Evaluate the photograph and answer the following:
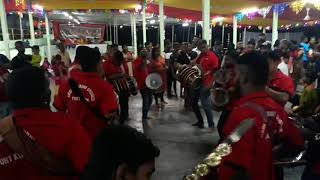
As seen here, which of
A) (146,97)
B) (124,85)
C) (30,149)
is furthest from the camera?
(146,97)

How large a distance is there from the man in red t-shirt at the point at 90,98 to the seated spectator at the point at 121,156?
2338 mm

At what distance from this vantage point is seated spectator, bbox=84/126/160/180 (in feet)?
4.41

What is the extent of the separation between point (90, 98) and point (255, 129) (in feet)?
6.02

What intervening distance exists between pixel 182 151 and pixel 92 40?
26317 millimetres

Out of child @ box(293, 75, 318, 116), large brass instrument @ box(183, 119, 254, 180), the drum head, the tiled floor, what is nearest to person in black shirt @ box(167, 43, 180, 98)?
the tiled floor

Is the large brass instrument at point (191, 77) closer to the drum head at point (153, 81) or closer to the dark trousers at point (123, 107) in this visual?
the drum head at point (153, 81)

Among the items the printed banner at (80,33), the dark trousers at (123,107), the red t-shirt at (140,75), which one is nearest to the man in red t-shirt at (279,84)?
the dark trousers at (123,107)

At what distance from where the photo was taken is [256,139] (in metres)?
2.38

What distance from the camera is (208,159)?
2080 millimetres

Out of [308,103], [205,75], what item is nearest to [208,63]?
[205,75]

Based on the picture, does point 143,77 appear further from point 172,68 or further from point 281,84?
point 281,84

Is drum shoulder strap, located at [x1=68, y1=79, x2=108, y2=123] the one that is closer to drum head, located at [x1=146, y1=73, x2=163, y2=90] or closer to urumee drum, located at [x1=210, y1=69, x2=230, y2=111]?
urumee drum, located at [x1=210, y1=69, x2=230, y2=111]

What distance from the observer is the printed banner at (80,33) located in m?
32.0

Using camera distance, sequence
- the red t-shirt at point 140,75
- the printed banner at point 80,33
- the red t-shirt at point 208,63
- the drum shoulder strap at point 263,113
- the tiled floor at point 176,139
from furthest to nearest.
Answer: the printed banner at point 80,33, the red t-shirt at point 140,75, the red t-shirt at point 208,63, the tiled floor at point 176,139, the drum shoulder strap at point 263,113
